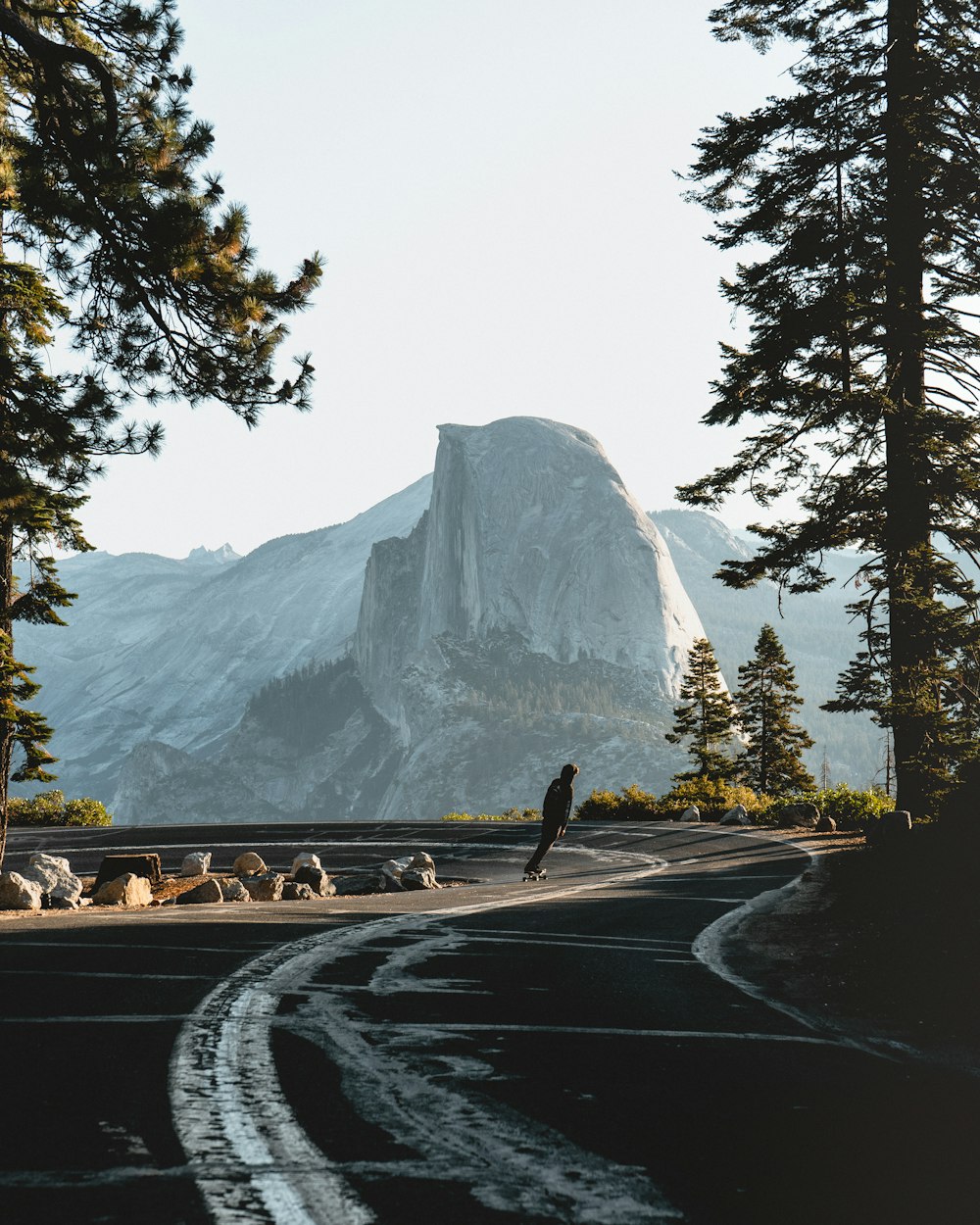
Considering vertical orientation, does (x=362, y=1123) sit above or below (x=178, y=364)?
below

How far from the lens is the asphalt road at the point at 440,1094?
2459 mm

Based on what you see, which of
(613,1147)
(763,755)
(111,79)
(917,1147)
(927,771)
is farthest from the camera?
(763,755)

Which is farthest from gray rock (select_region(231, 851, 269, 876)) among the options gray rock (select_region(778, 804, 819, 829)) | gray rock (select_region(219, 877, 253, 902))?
gray rock (select_region(778, 804, 819, 829))

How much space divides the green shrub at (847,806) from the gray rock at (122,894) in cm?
1702

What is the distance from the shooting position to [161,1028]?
417cm

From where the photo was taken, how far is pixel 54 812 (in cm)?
3491

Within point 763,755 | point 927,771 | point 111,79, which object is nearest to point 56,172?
point 111,79

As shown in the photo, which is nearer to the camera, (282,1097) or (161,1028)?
(282,1097)

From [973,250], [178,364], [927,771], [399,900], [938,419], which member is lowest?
[399,900]

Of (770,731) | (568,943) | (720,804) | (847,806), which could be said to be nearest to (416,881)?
(568,943)

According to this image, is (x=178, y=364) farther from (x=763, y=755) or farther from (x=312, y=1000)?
(x=763, y=755)

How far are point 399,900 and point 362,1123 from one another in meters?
8.61

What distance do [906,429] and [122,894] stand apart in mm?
14700

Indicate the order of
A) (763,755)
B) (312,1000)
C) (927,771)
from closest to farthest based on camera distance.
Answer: (312,1000) < (927,771) < (763,755)
